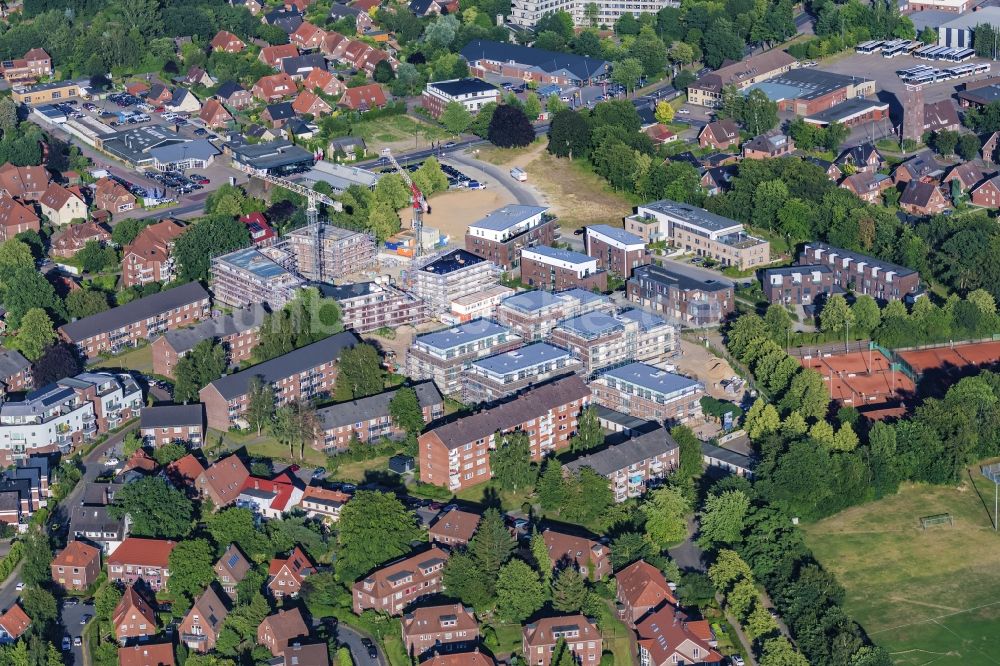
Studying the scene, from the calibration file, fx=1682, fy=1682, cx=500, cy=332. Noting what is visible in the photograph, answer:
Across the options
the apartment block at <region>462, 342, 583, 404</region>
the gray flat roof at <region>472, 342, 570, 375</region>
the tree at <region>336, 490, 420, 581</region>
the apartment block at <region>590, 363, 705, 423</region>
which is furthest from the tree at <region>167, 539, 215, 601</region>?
the apartment block at <region>590, 363, 705, 423</region>

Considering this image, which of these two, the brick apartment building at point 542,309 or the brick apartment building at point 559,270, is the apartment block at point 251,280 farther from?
the brick apartment building at point 559,270

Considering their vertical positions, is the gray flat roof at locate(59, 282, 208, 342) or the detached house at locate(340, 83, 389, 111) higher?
the detached house at locate(340, 83, 389, 111)

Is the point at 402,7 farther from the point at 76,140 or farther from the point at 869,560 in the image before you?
the point at 869,560

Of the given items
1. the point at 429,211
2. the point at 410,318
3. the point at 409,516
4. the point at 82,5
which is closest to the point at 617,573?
the point at 409,516

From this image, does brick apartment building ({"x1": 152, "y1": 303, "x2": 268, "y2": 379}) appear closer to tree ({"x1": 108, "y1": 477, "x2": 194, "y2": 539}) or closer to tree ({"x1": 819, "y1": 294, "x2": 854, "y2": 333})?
tree ({"x1": 108, "y1": 477, "x2": 194, "y2": 539})

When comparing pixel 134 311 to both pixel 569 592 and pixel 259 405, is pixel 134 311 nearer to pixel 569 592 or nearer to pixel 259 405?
pixel 259 405

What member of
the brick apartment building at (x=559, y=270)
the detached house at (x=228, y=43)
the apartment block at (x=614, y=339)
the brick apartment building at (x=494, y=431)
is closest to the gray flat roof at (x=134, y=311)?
the brick apartment building at (x=559, y=270)

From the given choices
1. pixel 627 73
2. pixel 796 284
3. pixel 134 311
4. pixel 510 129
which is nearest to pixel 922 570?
pixel 796 284
